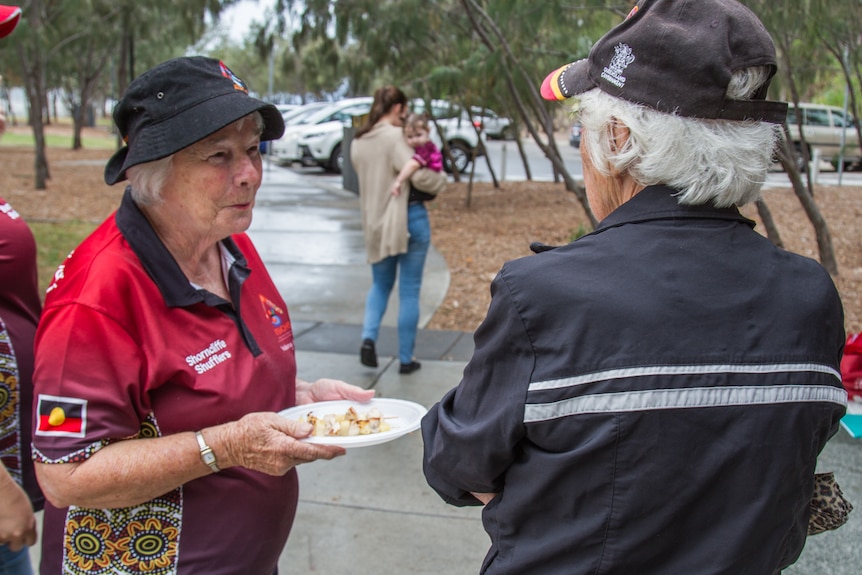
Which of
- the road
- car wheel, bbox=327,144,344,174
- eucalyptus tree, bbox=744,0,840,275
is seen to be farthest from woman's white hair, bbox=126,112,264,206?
car wheel, bbox=327,144,344,174

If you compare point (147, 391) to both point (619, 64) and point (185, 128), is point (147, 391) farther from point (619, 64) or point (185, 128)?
point (619, 64)

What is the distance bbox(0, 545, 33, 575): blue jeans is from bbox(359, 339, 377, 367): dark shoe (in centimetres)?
344

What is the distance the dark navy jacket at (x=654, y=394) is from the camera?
1.20 metres

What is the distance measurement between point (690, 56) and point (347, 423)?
118cm

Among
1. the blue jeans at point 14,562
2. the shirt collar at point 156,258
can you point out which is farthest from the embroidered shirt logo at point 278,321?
the blue jeans at point 14,562

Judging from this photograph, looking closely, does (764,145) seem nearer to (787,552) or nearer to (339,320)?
(787,552)

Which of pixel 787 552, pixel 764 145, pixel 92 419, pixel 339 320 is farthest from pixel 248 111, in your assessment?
pixel 339 320

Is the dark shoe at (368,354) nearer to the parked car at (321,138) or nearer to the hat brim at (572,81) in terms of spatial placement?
the hat brim at (572,81)

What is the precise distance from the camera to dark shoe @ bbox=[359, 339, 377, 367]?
18.0 feet

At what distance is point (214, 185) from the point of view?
191 centimetres

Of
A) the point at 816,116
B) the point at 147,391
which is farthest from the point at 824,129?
the point at 147,391

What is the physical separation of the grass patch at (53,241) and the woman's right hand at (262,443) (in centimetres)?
612

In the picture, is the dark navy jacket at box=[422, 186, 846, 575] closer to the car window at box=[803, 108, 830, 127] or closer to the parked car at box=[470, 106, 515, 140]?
the parked car at box=[470, 106, 515, 140]

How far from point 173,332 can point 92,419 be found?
0.25 meters
